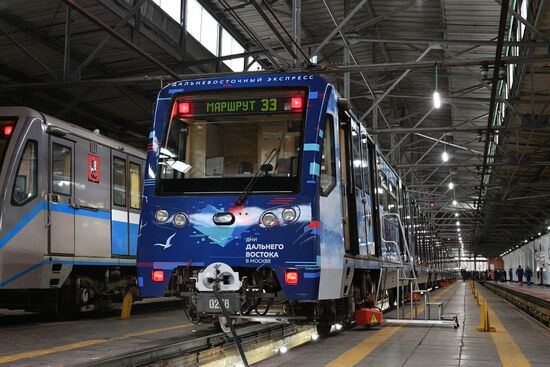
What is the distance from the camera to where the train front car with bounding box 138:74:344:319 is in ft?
24.4

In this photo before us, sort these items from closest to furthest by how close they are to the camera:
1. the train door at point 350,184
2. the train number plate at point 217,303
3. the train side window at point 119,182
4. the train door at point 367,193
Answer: the train number plate at point 217,303 → the train door at point 350,184 → the train door at point 367,193 → the train side window at point 119,182

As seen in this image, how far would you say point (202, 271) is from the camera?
754cm

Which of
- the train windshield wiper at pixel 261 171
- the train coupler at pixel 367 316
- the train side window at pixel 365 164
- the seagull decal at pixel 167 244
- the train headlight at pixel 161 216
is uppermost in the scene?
the train side window at pixel 365 164

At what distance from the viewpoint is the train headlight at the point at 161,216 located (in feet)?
25.7

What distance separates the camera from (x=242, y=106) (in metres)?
8.09

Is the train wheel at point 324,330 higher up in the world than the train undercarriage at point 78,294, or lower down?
lower down

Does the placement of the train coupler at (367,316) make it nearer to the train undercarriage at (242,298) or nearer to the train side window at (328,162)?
the train undercarriage at (242,298)

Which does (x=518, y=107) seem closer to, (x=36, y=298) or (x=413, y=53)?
(x=413, y=53)

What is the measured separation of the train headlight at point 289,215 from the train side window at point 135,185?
754 cm

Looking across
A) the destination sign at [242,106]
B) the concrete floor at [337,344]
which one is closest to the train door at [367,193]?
the concrete floor at [337,344]

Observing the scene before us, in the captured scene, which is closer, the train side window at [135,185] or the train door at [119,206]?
the train door at [119,206]

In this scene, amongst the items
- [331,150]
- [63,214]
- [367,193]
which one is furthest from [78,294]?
[331,150]

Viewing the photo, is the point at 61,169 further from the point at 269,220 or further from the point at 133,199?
the point at 269,220

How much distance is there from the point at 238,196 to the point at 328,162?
1.24 meters
